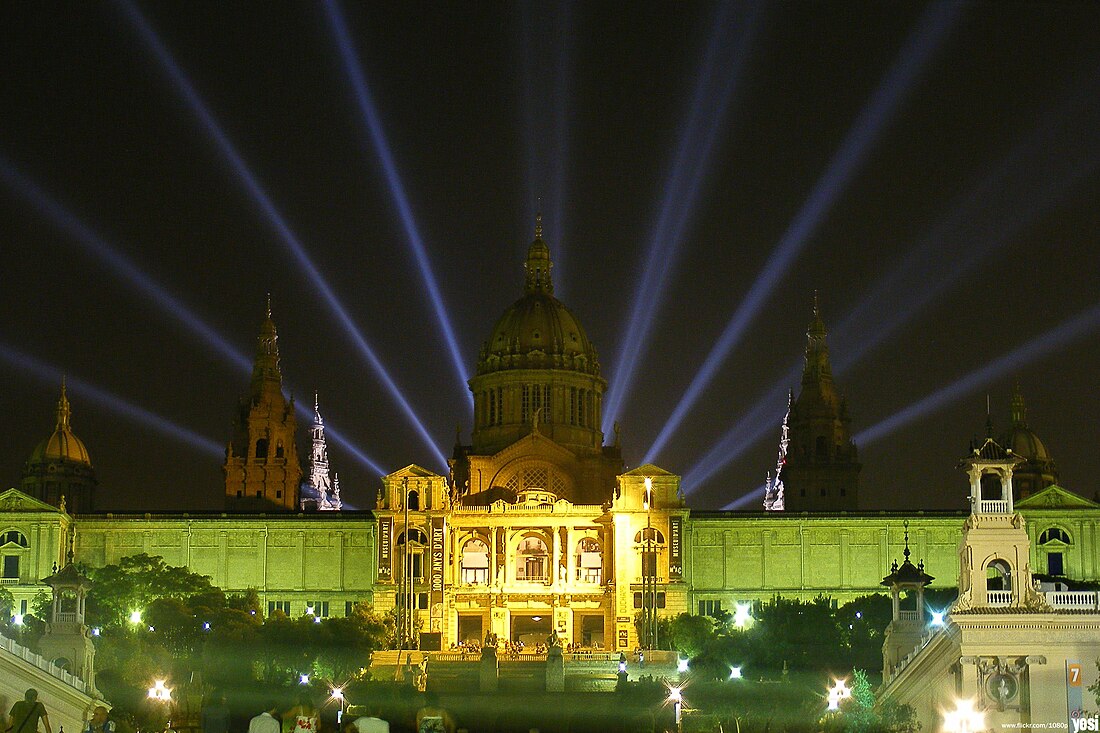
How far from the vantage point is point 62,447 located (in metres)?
165

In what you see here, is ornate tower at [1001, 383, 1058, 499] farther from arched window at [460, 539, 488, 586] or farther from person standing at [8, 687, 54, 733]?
person standing at [8, 687, 54, 733]

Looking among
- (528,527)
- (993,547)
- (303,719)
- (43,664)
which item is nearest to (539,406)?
(528,527)

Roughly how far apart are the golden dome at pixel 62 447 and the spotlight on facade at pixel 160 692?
262 ft

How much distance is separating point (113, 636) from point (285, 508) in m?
49.1

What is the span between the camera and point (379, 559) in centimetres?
15062

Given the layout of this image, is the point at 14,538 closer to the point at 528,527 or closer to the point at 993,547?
the point at 528,527

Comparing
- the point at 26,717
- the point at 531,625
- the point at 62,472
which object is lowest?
the point at 26,717

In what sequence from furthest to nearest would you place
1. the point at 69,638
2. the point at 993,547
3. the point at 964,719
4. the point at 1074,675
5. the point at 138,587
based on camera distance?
the point at 138,587, the point at 69,638, the point at 993,547, the point at 1074,675, the point at 964,719

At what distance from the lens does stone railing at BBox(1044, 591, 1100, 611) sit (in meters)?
68.9

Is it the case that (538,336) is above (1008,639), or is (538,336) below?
above

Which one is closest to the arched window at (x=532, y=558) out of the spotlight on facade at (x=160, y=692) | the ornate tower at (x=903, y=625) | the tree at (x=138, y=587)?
the tree at (x=138, y=587)

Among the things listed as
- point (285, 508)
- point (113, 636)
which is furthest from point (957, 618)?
point (285, 508)

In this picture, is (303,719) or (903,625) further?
(903,625)

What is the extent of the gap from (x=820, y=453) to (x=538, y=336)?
2355cm
